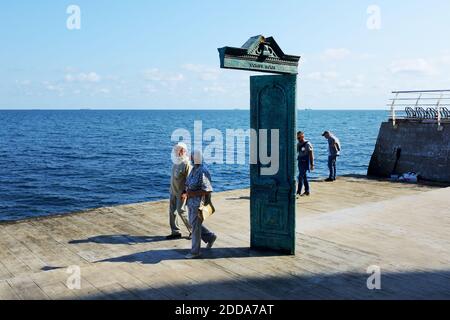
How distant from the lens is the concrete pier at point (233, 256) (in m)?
5.88

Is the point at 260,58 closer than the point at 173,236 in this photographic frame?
Yes

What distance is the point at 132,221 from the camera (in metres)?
10.2

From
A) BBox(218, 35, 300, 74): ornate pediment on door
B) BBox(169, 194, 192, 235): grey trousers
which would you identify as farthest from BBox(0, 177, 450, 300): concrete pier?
BBox(218, 35, 300, 74): ornate pediment on door

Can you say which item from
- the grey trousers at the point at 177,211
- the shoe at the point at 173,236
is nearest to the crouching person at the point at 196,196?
the grey trousers at the point at 177,211

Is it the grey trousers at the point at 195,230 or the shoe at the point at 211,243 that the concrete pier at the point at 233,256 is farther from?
the grey trousers at the point at 195,230

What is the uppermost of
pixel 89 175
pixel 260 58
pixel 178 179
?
pixel 260 58

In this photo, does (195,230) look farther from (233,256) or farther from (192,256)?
(233,256)

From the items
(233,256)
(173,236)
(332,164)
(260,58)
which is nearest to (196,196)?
(233,256)

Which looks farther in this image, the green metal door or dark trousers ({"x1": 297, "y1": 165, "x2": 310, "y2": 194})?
dark trousers ({"x1": 297, "y1": 165, "x2": 310, "y2": 194})

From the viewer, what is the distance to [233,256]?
731cm

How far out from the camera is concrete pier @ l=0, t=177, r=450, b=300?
588 cm

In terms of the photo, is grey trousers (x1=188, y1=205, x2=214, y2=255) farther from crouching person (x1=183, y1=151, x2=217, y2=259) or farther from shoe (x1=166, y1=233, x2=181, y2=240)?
shoe (x1=166, y1=233, x2=181, y2=240)

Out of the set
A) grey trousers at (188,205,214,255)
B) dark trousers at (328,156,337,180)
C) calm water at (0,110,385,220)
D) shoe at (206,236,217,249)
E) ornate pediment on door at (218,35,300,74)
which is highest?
ornate pediment on door at (218,35,300,74)
